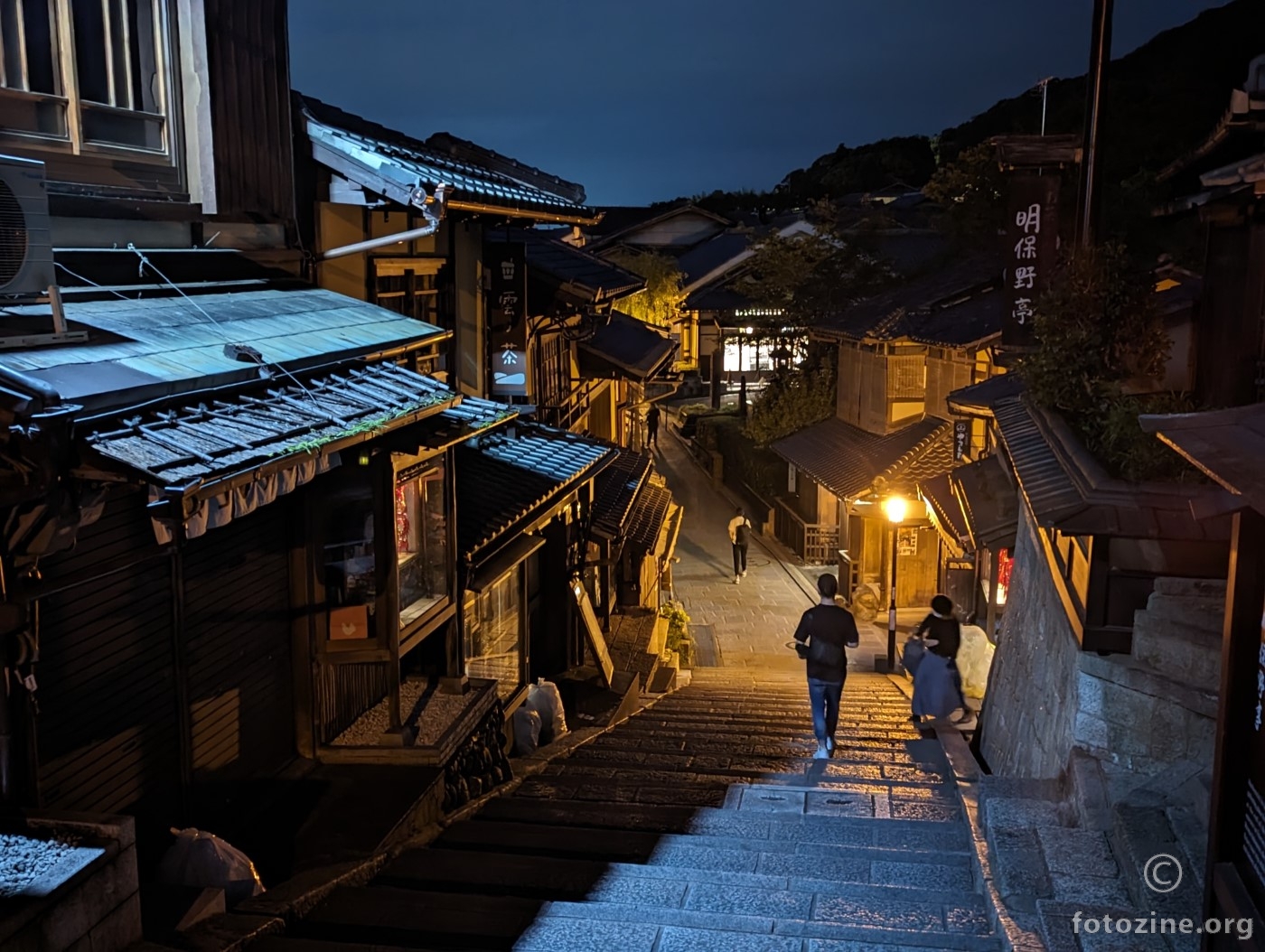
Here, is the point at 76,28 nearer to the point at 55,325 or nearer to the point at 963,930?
the point at 55,325

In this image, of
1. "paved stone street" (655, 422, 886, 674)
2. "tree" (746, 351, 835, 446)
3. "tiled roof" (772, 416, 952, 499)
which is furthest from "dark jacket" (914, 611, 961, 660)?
"tree" (746, 351, 835, 446)

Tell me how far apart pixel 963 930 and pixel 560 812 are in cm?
435

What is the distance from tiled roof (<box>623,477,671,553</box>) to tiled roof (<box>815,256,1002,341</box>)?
7.15m

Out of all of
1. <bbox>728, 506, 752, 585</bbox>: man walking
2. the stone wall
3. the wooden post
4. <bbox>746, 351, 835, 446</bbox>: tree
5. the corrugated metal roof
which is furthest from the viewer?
<bbox>746, 351, 835, 446</bbox>: tree

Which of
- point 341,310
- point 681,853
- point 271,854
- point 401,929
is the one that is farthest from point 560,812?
point 341,310

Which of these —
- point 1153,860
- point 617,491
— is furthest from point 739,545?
point 1153,860

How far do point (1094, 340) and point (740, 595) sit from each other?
20464mm

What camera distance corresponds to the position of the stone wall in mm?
9758

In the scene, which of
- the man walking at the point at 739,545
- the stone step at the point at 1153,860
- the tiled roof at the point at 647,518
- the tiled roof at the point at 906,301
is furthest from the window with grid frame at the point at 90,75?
the man walking at the point at 739,545

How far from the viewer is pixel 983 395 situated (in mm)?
19000

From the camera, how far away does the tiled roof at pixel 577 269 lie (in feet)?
65.3

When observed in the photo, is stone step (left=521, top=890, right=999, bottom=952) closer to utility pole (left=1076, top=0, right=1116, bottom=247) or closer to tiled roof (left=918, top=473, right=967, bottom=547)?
utility pole (left=1076, top=0, right=1116, bottom=247)

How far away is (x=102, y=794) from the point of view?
23.1 feet

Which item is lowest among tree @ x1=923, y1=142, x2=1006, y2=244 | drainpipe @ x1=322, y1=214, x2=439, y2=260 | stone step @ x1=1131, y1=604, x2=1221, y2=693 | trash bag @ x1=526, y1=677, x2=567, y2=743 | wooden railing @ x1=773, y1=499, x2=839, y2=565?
wooden railing @ x1=773, y1=499, x2=839, y2=565
